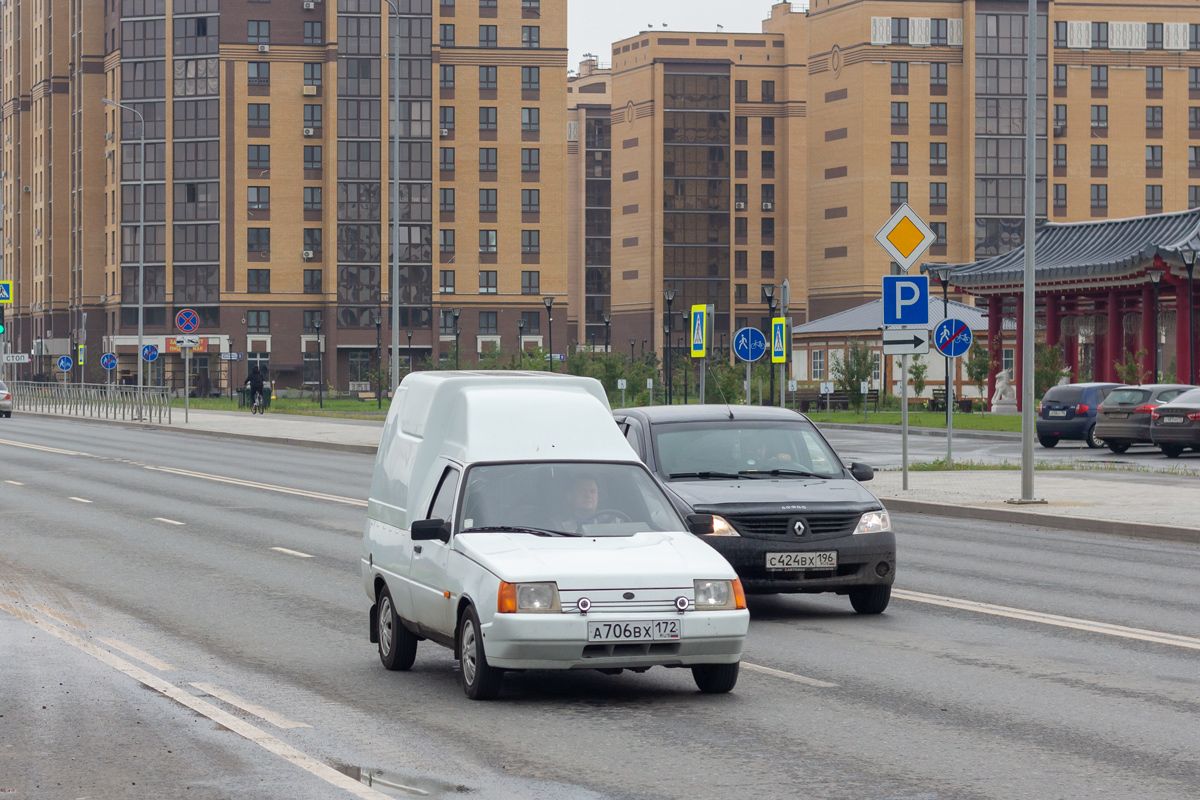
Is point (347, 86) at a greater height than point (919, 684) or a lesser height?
greater

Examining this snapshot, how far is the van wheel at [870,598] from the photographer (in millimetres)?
11852

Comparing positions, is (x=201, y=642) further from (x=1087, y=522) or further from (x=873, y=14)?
(x=873, y=14)

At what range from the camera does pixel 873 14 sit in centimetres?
11062

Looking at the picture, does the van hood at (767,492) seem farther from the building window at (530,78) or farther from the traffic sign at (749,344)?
the building window at (530,78)

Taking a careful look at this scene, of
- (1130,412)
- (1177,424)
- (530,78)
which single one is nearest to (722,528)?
(1177,424)

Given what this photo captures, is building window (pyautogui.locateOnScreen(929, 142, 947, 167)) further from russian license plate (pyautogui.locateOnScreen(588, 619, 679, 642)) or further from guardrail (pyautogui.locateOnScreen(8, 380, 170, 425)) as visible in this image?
russian license plate (pyautogui.locateOnScreen(588, 619, 679, 642))

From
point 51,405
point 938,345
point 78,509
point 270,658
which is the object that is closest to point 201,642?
point 270,658

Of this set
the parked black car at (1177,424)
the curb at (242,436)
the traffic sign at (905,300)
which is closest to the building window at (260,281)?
the curb at (242,436)

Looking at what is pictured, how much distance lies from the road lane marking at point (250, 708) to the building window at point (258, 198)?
105 meters

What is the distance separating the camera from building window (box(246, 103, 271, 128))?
110m

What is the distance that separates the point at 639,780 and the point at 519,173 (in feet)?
357

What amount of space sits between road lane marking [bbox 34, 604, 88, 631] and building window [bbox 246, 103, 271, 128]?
102 metres

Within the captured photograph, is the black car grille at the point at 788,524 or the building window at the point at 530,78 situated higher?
the building window at the point at 530,78

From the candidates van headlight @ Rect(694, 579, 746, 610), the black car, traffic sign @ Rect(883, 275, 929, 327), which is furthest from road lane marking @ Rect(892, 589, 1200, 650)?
traffic sign @ Rect(883, 275, 929, 327)
